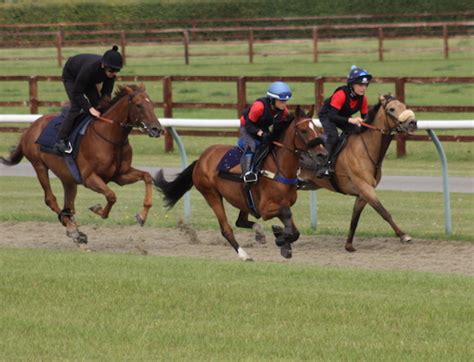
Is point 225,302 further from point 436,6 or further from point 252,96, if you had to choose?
point 436,6

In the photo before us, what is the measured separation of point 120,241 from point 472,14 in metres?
32.4

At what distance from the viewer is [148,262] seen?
11336 millimetres

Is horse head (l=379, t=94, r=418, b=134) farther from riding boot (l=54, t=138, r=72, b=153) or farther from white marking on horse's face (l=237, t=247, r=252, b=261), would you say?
riding boot (l=54, t=138, r=72, b=153)

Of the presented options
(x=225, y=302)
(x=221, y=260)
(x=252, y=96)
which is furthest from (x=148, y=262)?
(x=252, y=96)

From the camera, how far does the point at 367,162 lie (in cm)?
1323

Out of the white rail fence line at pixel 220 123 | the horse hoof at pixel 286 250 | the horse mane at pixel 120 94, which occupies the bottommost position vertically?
the horse hoof at pixel 286 250

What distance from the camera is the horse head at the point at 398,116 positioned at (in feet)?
41.7

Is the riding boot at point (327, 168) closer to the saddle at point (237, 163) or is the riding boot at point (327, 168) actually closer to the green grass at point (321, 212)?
the saddle at point (237, 163)

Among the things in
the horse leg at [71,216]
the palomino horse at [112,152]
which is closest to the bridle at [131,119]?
the palomino horse at [112,152]

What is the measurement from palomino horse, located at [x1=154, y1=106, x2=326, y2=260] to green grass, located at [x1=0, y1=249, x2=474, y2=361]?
67cm

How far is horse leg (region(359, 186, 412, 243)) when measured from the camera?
12953 millimetres

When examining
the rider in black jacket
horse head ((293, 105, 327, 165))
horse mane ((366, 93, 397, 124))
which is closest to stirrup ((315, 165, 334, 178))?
horse mane ((366, 93, 397, 124))

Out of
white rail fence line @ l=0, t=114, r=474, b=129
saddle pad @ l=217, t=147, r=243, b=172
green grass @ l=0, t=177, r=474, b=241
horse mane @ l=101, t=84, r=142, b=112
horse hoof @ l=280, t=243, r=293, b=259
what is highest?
horse mane @ l=101, t=84, r=142, b=112

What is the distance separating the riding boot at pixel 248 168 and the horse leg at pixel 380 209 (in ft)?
4.96
